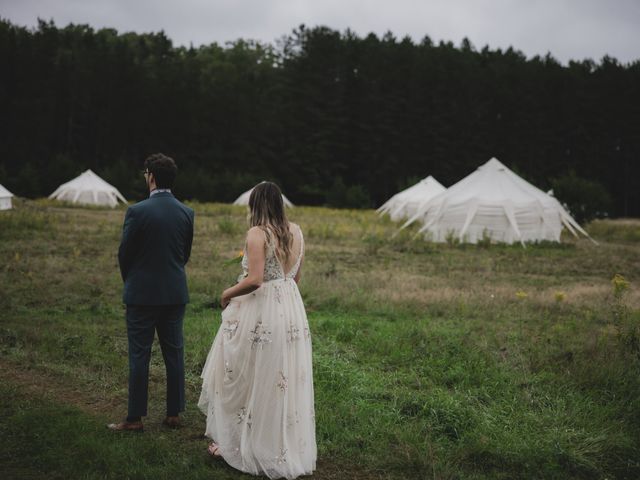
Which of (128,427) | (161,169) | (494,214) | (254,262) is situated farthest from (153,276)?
(494,214)

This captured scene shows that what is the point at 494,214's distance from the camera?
68.4 feet

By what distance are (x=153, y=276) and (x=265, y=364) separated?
1109 millimetres

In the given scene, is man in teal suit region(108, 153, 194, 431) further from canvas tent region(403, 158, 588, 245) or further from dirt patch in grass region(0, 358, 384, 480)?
canvas tent region(403, 158, 588, 245)

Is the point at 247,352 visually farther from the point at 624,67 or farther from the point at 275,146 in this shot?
the point at 624,67

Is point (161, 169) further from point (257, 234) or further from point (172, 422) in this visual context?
point (172, 422)

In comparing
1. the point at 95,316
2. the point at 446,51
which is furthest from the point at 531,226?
the point at 446,51

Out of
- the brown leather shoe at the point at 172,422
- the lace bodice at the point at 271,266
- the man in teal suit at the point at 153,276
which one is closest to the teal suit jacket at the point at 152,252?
the man in teal suit at the point at 153,276

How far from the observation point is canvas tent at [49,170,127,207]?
35.8m

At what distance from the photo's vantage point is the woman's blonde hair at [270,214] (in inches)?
158


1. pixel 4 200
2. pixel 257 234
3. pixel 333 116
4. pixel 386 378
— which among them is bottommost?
pixel 386 378

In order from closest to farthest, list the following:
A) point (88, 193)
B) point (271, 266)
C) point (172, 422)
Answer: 1. point (271, 266)
2. point (172, 422)
3. point (88, 193)

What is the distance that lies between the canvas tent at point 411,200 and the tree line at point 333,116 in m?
16.8

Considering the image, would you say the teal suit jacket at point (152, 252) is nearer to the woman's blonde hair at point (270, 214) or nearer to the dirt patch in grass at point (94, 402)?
the woman's blonde hair at point (270, 214)

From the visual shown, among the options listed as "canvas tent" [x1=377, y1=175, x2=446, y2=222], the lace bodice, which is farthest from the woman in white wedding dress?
"canvas tent" [x1=377, y1=175, x2=446, y2=222]
